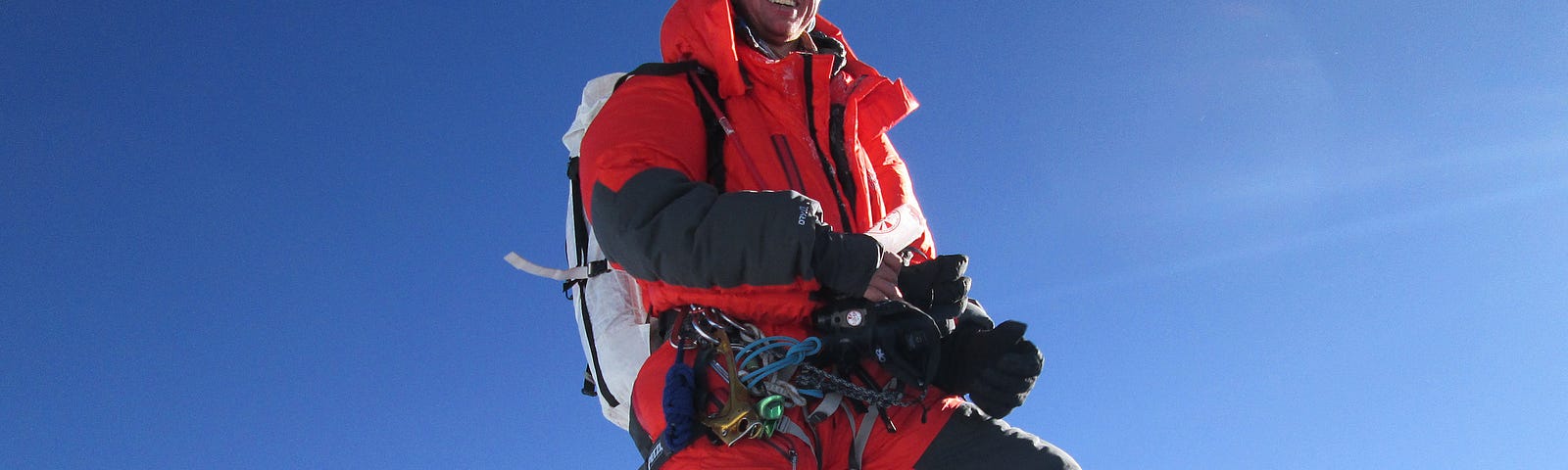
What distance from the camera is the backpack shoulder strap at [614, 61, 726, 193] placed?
155 inches

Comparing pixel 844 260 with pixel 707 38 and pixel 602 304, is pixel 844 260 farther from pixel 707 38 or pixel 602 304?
pixel 602 304

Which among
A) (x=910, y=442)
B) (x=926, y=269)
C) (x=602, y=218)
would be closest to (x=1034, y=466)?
(x=910, y=442)

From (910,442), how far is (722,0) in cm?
183

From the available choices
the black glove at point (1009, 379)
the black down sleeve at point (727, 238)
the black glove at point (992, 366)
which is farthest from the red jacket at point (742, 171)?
the black glove at point (1009, 379)

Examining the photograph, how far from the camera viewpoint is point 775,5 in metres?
4.62

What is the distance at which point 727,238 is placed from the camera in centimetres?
332

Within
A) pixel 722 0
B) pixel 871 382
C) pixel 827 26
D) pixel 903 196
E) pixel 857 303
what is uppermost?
pixel 827 26

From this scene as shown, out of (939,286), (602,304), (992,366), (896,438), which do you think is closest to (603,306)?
(602,304)

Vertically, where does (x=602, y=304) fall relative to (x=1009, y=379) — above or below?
above

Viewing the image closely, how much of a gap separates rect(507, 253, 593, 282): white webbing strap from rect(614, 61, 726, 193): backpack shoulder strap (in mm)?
895

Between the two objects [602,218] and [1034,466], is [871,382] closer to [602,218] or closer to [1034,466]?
[1034,466]

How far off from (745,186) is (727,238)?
23.7 inches

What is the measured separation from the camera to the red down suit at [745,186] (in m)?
3.35

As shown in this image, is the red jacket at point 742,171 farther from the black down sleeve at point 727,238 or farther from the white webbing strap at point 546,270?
the white webbing strap at point 546,270
